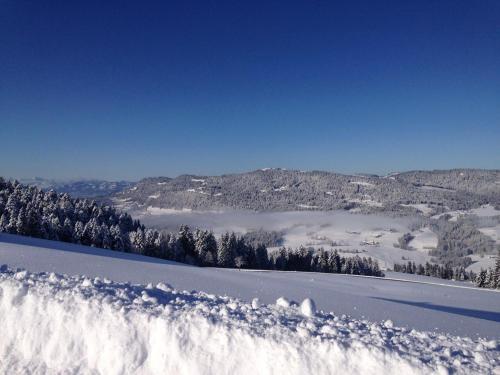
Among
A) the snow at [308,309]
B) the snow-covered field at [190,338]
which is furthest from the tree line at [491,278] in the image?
the snow at [308,309]

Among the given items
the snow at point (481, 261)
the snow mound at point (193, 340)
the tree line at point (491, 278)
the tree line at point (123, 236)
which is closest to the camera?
the snow mound at point (193, 340)

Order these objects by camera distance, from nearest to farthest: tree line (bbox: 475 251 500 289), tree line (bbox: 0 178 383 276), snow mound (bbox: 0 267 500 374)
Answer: snow mound (bbox: 0 267 500 374)
tree line (bbox: 0 178 383 276)
tree line (bbox: 475 251 500 289)

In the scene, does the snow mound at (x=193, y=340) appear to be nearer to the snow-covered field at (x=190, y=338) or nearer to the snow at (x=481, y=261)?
the snow-covered field at (x=190, y=338)

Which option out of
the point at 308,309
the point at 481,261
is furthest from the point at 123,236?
the point at 481,261

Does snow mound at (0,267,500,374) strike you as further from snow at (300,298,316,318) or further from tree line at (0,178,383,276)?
tree line at (0,178,383,276)

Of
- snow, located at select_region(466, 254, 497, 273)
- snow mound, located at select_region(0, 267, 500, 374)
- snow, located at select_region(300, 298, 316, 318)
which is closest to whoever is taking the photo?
snow mound, located at select_region(0, 267, 500, 374)

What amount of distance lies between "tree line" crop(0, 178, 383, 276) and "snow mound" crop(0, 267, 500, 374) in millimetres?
45707

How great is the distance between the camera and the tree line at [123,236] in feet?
163

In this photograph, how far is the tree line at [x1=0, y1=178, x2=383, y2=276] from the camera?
163 ft

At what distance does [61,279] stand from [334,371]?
732 centimetres

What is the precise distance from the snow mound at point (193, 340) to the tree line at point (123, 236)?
45.7 meters

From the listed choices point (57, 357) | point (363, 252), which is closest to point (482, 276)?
point (57, 357)

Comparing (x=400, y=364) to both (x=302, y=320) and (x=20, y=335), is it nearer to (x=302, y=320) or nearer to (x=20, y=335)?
(x=302, y=320)

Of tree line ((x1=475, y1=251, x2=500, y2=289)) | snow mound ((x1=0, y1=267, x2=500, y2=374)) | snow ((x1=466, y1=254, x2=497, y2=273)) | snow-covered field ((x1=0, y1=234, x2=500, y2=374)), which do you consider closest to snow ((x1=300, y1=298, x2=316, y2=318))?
snow-covered field ((x1=0, y1=234, x2=500, y2=374))
